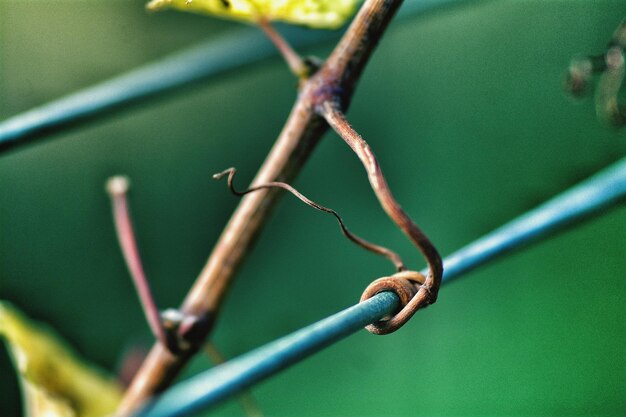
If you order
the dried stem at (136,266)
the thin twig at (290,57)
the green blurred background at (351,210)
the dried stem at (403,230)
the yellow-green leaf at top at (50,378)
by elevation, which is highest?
the thin twig at (290,57)

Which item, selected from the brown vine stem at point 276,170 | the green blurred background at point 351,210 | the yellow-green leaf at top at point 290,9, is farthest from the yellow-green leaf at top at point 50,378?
the green blurred background at point 351,210

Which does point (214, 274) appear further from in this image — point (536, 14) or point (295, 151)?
point (536, 14)

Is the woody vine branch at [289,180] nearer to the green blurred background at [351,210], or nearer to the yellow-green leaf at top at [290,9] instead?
the yellow-green leaf at top at [290,9]

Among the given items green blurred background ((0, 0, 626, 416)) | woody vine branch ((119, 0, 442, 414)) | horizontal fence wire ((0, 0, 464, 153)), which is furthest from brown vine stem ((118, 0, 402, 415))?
green blurred background ((0, 0, 626, 416))

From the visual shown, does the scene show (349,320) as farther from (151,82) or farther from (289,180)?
(151,82)

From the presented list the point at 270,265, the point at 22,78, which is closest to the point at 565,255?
the point at 270,265
